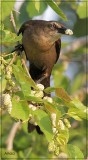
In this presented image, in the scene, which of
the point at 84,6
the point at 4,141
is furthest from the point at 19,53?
the point at 4,141

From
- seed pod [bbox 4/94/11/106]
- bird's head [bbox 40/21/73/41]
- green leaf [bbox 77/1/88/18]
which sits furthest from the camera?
bird's head [bbox 40/21/73/41]

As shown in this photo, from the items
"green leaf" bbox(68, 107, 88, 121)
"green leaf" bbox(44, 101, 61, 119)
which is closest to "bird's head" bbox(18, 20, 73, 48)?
"green leaf" bbox(68, 107, 88, 121)

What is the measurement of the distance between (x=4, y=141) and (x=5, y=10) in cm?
217

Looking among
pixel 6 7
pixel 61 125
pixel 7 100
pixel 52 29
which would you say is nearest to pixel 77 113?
pixel 61 125

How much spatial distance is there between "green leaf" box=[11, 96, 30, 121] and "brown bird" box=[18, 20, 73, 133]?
1.25m

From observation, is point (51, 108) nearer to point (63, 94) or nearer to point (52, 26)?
point (63, 94)

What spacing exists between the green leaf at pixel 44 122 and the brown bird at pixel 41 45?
123cm

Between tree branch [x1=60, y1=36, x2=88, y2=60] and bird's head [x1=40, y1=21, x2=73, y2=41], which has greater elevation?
tree branch [x1=60, y1=36, x2=88, y2=60]

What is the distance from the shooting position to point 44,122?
8.48 ft

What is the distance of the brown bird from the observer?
3.92 metres

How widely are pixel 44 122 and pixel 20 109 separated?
0.14 metres

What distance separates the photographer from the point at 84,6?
364 cm

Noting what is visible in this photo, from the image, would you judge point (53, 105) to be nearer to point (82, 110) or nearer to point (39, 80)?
point (82, 110)

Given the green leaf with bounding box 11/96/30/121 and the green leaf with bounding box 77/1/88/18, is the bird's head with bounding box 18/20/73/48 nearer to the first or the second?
the green leaf with bounding box 77/1/88/18
